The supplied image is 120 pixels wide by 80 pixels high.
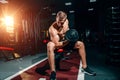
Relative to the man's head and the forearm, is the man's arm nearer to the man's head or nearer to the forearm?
the forearm

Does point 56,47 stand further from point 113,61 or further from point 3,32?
point 3,32

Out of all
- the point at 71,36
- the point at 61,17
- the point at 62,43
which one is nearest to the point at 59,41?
the point at 62,43

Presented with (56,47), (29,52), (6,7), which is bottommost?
(29,52)

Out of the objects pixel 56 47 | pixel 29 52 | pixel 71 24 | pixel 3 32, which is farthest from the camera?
pixel 71 24

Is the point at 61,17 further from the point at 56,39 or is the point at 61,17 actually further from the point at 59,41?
the point at 59,41

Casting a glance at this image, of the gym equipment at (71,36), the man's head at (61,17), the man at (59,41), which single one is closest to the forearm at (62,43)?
the man at (59,41)

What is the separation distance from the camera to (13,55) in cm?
1088

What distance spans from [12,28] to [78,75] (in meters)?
7.45

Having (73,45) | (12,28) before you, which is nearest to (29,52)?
(12,28)

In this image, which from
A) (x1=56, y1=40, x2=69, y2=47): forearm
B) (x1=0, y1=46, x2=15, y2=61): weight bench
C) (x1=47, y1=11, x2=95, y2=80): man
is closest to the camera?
(x1=47, y1=11, x2=95, y2=80): man

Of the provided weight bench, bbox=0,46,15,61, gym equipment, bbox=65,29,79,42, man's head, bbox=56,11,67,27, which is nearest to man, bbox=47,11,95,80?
man's head, bbox=56,11,67,27

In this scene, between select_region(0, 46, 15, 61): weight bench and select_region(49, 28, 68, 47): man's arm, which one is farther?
select_region(0, 46, 15, 61): weight bench

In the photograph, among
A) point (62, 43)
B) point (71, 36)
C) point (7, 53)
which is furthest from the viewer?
point (7, 53)

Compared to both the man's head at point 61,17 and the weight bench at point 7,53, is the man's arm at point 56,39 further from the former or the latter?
the weight bench at point 7,53
